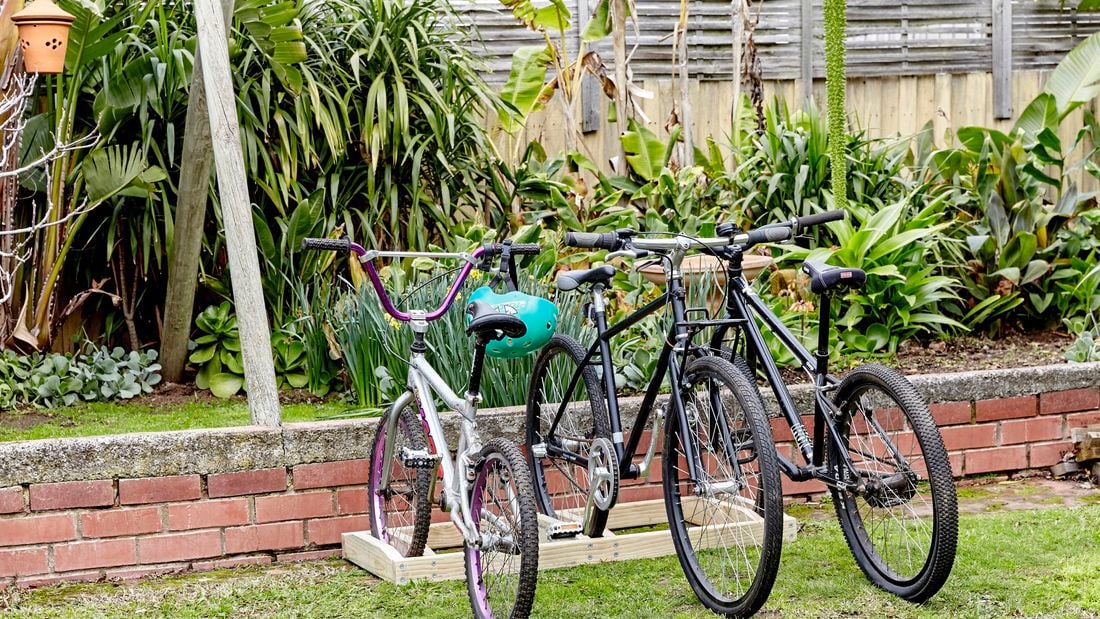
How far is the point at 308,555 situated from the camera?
4.52m

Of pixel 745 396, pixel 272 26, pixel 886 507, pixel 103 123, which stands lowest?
pixel 886 507

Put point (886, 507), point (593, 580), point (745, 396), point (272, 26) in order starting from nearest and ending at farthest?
1. point (745, 396)
2. point (886, 507)
3. point (593, 580)
4. point (272, 26)

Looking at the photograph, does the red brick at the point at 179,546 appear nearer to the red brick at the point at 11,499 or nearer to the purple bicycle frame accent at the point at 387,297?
the red brick at the point at 11,499

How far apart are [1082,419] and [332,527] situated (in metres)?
3.24

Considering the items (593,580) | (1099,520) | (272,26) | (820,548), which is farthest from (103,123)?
(1099,520)

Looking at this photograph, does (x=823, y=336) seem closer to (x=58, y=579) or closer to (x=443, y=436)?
(x=443, y=436)

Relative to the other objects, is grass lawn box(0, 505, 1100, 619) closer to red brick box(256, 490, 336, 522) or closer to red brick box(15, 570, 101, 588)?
red brick box(15, 570, 101, 588)

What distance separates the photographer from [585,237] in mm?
3916

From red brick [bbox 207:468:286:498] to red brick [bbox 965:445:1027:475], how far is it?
2.85 meters

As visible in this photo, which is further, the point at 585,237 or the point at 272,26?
the point at 272,26

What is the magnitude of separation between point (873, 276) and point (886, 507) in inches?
92.7

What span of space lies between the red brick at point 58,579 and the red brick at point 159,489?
26cm

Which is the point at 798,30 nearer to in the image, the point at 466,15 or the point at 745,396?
the point at 466,15

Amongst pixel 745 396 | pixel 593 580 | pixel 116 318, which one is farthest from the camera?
pixel 116 318
